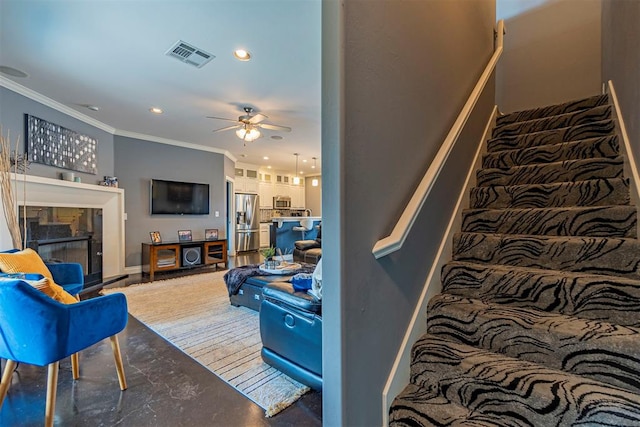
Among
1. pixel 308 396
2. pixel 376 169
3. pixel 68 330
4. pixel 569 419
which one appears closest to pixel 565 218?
pixel 569 419

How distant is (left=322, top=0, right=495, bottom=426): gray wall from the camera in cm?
99

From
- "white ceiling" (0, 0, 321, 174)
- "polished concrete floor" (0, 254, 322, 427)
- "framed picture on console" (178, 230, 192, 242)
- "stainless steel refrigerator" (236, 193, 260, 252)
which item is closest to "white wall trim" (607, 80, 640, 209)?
"polished concrete floor" (0, 254, 322, 427)

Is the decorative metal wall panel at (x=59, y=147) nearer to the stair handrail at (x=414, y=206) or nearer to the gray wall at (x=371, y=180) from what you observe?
the gray wall at (x=371, y=180)

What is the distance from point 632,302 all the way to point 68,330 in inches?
108

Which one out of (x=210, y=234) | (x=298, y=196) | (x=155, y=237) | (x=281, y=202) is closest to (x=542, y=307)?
(x=155, y=237)

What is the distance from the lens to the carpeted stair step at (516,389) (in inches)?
36.4

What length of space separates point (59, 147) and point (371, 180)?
4.83 meters

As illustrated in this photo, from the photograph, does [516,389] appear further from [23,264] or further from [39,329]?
[23,264]

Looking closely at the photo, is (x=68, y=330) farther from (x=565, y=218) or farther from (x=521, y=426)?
(x=565, y=218)

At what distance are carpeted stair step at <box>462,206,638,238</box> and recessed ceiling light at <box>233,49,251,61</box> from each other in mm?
2392

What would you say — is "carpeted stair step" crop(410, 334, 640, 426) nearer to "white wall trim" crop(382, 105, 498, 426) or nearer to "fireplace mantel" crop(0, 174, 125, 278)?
"white wall trim" crop(382, 105, 498, 426)

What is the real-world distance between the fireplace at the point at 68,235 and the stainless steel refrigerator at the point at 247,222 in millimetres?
3697

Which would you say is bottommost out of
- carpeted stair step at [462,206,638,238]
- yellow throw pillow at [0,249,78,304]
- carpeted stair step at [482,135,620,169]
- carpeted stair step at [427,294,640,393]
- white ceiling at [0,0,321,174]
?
carpeted stair step at [427,294,640,393]

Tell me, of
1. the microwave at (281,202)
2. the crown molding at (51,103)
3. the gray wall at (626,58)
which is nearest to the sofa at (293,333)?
the gray wall at (626,58)
